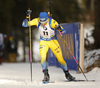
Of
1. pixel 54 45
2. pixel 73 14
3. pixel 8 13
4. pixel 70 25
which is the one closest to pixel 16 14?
pixel 8 13

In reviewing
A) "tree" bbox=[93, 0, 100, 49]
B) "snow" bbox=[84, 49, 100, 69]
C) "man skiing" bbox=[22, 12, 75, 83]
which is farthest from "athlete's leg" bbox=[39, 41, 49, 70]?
"tree" bbox=[93, 0, 100, 49]

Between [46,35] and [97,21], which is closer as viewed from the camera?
[46,35]

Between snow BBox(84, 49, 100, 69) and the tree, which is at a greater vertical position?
the tree

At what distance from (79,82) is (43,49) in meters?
1.22

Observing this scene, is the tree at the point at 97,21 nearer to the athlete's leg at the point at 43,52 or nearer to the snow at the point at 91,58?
the snow at the point at 91,58

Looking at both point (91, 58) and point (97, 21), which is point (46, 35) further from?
point (97, 21)

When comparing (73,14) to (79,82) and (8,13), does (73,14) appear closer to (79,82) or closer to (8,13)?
(8,13)

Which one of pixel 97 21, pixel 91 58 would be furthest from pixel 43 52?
pixel 97 21

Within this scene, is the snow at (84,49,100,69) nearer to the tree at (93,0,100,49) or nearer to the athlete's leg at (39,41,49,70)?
the tree at (93,0,100,49)

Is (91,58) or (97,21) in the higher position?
(97,21)

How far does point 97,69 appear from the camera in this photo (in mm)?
9422

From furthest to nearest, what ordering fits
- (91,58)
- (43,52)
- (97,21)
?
1. (97,21)
2. (91,58)
3. (43,52)

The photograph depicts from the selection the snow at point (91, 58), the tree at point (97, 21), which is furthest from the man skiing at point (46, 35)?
the tree at point (97, 21)

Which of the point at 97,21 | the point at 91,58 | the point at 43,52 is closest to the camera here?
the point at 43,52
